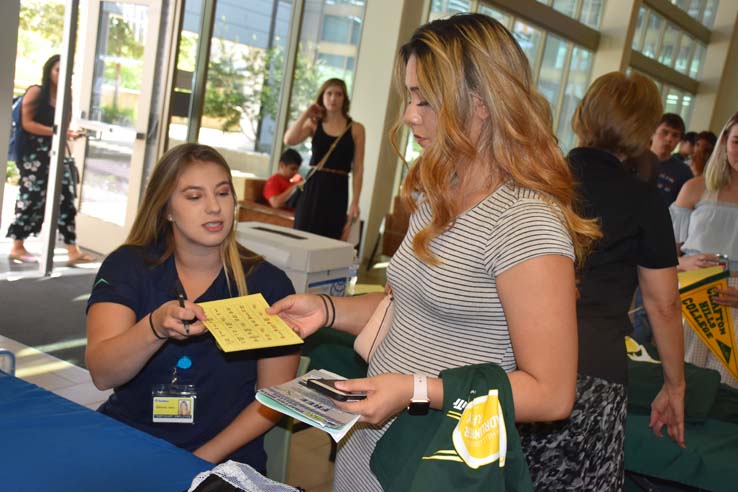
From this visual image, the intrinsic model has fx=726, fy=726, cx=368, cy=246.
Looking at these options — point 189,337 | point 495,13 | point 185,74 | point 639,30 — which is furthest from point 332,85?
point 639,30

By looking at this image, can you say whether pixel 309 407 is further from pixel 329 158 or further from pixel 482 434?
pixel 329 158

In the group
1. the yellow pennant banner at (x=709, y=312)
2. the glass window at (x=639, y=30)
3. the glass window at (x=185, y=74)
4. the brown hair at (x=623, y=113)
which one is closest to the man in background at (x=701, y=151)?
the yellow pennant banner at (x=709, y=312)

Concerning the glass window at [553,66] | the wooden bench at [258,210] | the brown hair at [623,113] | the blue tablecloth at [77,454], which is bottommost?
the wooden bench at [258,210]

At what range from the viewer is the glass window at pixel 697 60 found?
1714cm

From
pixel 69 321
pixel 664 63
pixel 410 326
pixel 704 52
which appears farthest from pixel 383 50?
pixel 704 52

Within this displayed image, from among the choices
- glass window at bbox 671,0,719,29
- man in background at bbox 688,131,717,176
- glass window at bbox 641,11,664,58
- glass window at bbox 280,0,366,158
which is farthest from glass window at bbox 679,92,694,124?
glass window at bbox 280,0,366,158

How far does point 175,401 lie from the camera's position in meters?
1.98

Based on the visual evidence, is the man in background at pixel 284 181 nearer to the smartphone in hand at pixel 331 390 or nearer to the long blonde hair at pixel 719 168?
the long blonde hair at pixel 719 168

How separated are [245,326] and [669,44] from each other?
1617cm

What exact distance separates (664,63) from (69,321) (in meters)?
A: 14.3

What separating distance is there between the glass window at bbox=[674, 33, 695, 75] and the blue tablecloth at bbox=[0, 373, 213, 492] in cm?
1696

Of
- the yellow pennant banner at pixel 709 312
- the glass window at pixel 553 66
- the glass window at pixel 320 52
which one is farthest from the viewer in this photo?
the glass window at pixel 553 66

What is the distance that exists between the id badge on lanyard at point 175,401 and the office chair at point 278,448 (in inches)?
9.7

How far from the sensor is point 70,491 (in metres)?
1.34
